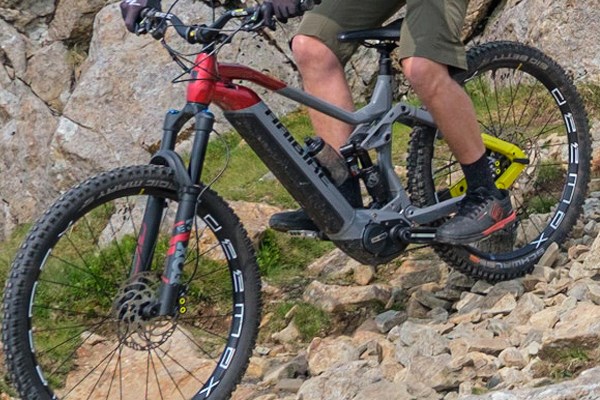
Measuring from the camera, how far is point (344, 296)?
7031mm

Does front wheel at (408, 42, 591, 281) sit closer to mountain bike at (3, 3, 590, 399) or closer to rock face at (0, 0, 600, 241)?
mountain bike at (3, 3, 590, 399)

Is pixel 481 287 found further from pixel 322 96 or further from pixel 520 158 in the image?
pixel 322 96

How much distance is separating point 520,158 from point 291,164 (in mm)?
1725

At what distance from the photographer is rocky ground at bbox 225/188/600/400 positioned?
5.27 meters

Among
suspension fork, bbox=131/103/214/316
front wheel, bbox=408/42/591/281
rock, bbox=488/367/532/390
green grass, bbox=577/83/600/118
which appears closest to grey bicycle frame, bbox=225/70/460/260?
front wheel, bbox=408/42/591/281

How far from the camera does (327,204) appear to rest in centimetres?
601

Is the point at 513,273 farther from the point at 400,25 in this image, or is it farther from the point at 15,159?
the point at 15,159

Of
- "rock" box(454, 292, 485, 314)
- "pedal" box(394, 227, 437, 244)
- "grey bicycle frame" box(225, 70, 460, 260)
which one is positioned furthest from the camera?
"rock" box(454, 292, 485, 314)

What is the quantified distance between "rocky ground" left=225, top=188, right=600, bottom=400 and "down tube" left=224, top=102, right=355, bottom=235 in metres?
0.70

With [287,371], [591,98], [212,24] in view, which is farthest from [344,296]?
[591,98]

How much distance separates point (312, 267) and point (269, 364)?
1.61 meters

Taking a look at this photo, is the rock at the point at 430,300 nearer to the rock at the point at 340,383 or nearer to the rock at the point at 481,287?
the rock at the point at 481,287

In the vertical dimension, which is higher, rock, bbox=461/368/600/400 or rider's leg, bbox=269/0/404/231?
Result: rider's leg, bbox=269/0/404/231

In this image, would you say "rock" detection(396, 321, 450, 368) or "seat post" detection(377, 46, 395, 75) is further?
"seat post" detection(377, 46, 395, 75)
